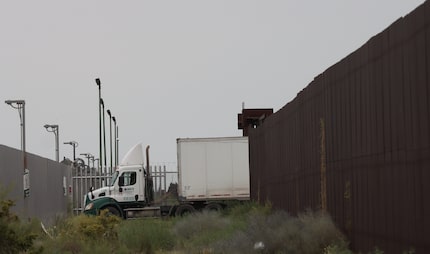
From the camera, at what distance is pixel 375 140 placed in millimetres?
13922

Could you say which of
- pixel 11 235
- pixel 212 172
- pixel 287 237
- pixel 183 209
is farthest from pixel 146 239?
pixel 183 209

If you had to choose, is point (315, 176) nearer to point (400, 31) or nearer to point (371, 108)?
point (371, 108)

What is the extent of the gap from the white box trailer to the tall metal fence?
18613 millimetres

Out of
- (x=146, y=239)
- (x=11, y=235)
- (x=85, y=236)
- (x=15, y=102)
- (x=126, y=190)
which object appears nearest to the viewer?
(x=11, y=235)

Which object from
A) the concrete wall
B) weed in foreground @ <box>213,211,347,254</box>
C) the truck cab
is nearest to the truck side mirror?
the truck cab

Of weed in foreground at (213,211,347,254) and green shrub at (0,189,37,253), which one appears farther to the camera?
weed in foreground at (213,211,347,254)

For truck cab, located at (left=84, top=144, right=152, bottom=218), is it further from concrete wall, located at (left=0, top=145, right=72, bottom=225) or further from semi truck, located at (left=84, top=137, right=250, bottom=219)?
semi truck, located at (left=84, top=137, right=250, bottom=219)

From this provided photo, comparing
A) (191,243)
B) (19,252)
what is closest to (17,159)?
(191,243)

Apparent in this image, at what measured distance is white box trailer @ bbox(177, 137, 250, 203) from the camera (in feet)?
135

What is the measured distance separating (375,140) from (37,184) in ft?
76.6

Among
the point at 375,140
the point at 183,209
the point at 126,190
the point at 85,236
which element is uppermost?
the point at 375,140

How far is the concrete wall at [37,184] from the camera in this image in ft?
88.2

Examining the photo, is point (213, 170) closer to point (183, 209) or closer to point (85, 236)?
point (183, 209)

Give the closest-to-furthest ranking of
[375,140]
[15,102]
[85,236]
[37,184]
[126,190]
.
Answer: [375,140] < [85,236] < [37,184] < [15,102] < [126,190]
